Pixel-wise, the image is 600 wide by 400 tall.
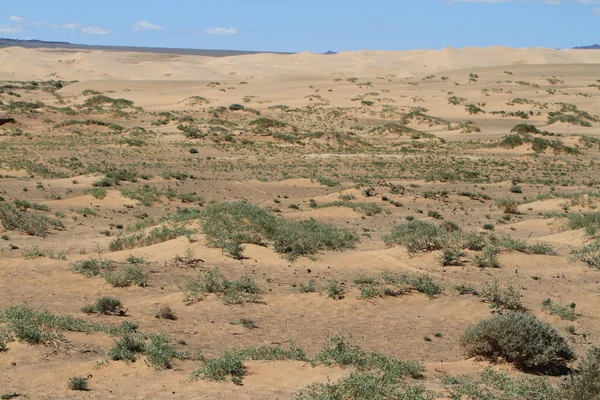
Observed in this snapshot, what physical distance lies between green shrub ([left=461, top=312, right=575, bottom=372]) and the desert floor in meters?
0.21

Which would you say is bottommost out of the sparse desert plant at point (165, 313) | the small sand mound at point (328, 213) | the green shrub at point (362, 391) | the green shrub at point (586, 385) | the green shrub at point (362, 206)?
the small sand mound at point (328, 213)

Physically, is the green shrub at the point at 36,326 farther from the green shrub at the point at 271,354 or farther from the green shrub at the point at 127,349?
the green shrub at the point at 271,354

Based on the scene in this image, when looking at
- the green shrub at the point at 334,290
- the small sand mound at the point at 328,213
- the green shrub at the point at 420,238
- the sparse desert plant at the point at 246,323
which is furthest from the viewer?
the small sand mound at the point at 328,213

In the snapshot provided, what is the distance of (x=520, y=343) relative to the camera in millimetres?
9516

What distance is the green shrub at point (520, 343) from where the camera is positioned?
9.52 metres

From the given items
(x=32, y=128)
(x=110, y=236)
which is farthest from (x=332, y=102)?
(x=110, y=236)

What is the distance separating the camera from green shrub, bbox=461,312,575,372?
952 centimetres

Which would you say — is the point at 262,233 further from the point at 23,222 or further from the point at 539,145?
the point at 539,145

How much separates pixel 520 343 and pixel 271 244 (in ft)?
28.1

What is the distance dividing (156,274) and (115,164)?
828 inches

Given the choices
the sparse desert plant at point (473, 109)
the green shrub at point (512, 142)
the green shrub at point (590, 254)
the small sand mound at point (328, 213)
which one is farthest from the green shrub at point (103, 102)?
the green shrub at point (590, 254)

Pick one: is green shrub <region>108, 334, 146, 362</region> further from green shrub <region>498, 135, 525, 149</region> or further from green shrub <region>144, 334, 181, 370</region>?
green shrub <region>498, 135, 525, 149</region>

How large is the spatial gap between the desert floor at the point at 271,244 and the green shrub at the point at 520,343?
21 cm

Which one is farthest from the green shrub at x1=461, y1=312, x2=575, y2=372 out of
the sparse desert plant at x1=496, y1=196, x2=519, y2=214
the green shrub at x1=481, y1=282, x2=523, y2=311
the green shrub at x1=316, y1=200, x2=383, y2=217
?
the sparse desert plant at x1=496, y1=196, x2=519, y2=214
